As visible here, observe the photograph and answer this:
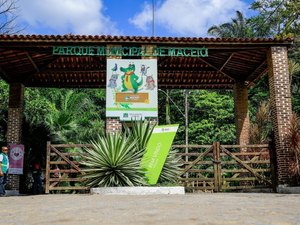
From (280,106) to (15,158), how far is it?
399 inches

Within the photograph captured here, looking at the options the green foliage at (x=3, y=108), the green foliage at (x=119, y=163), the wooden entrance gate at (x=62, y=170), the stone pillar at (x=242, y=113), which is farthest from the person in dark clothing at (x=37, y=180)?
the stone pillar at (x=242, y=113)

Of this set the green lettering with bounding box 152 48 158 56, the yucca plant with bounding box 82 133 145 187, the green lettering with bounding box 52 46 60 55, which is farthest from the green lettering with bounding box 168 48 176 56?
the yucca plant with bounding box 82 133 145 187

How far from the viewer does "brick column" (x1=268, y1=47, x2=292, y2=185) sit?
41.5ft

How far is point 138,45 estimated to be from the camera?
45.1ft

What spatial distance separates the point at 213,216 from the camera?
4863 mm

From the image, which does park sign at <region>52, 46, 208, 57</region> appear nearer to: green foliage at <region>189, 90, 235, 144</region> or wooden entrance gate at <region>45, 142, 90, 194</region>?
wooden entrance gate at <region>45, 142, 90, 194</region>

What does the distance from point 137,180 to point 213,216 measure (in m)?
5.72

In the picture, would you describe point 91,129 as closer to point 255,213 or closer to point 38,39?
point 38,39

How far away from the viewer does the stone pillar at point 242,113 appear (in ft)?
59.3

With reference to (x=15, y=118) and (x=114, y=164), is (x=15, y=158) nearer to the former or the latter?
(x=15, y=118)

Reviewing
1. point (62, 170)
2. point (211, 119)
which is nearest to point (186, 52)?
point (62, 170)

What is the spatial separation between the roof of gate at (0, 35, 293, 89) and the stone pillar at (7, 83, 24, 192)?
1.60 feet

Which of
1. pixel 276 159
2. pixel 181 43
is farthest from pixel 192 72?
pixel 276 159

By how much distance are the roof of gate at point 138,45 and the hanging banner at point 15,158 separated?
9.87 feet
